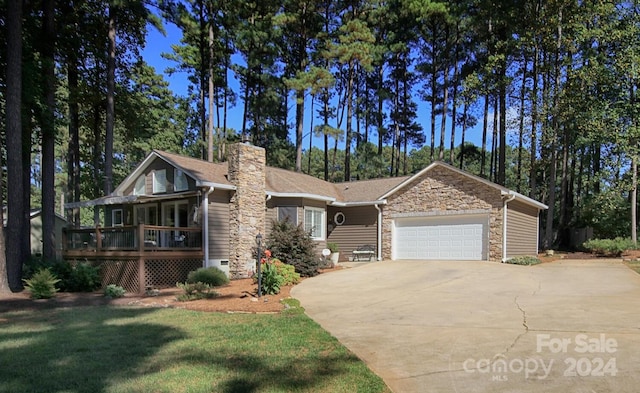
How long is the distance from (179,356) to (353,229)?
1475 centimetres

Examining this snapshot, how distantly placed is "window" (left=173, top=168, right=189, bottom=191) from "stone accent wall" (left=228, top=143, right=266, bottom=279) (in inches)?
66.2

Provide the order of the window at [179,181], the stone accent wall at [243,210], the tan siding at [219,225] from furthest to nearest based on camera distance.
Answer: the window at [179,181], the stone accent wall at [243,210], the tan siding at [219,225]

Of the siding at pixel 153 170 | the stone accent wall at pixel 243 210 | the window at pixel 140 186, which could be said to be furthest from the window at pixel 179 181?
the window at pixel 140 186

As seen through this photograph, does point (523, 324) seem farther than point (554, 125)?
No

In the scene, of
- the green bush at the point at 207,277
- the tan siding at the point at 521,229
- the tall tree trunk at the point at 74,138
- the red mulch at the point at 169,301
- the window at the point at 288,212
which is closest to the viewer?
the red mulch at the point at 169,301

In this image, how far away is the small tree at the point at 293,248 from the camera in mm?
13516

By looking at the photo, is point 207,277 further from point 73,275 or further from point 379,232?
point 379,232

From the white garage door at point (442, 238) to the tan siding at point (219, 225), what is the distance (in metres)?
7.83

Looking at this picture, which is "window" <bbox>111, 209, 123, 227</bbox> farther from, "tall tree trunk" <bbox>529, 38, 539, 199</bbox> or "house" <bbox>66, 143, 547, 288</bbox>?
"tall tree trunk" <bbox>529, 38, 539, 199</bbox>

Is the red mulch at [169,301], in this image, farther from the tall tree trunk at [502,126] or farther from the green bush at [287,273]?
the tall tree trunk at [502,126]

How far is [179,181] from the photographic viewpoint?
1519 centimetres

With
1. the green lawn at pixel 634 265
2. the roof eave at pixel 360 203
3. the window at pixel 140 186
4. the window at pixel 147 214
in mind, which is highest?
the window at pixel 140 186

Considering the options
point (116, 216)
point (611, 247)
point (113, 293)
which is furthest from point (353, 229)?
point (611, 247)

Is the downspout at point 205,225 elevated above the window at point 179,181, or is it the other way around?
the window at point 179,181
